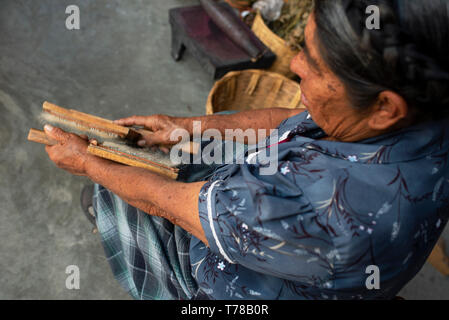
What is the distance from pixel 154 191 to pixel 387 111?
76 cm

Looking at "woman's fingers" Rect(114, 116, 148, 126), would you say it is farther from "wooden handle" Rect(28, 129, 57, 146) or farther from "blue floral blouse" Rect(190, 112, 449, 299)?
"blue floral blouse" Rect(190, 112, 449, 299)

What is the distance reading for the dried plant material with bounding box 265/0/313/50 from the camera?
283 cm

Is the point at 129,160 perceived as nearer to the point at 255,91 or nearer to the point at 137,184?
the point at 137,184

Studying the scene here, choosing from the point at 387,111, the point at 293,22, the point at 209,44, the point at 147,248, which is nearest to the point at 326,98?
the point at 387,111

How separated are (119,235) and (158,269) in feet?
0.79

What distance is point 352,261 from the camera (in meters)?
0.90

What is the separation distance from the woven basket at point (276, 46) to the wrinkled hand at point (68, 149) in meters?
1.96

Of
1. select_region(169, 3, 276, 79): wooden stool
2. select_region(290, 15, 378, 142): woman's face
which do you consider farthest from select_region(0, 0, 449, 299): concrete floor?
select_region(290, 15, 378, 142): woman's face

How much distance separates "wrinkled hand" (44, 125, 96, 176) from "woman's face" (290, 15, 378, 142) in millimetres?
860

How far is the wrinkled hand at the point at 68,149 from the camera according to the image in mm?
1383

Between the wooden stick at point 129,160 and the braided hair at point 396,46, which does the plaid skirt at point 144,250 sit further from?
the braided hair at point 396,46

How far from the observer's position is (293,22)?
3.09 m

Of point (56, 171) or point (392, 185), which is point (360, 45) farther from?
point (56, 171)
